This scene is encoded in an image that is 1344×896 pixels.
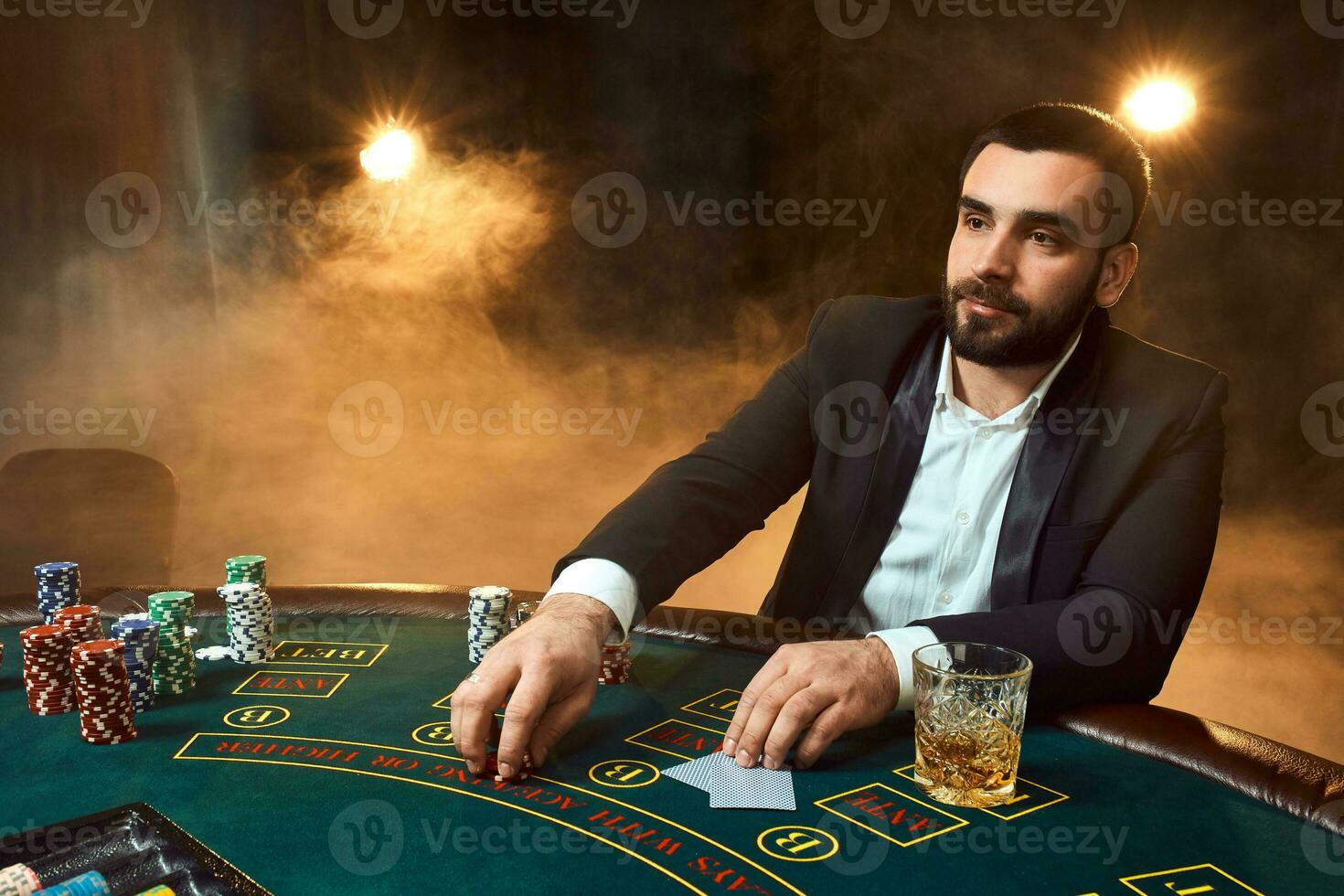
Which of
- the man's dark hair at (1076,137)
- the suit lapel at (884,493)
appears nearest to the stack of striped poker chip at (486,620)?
the suit lapel at (884,493)

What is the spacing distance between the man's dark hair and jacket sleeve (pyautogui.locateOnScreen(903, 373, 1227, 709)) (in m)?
0.44

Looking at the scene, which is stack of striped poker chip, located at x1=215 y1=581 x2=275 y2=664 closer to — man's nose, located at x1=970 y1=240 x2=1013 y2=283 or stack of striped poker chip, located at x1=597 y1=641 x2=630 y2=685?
stack of striped poker chip, located at x1=597 y1=641 x2=630 y2=685

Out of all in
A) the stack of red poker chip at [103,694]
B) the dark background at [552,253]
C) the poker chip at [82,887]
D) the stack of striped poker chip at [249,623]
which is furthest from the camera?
the dark background at [552,253]

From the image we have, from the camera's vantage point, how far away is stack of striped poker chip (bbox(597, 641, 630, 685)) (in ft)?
5.73

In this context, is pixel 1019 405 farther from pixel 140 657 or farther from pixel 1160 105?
pixel 1160 105

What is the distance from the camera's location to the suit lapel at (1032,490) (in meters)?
2.04

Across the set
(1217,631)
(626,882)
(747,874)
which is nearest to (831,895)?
(747,874)

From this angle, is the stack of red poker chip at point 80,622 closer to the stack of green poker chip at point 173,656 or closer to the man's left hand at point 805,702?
the stack of green poker chip at point 173,656

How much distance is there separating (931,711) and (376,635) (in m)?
1.13

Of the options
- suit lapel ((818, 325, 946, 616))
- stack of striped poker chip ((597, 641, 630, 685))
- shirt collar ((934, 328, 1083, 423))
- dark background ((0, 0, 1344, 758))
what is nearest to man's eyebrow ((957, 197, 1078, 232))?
shirt collar ((934, 328, 1083, 423))

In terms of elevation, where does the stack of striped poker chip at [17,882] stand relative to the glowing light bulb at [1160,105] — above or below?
below

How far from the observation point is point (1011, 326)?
2.09m

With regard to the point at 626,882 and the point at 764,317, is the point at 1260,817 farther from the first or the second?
the point at 764,317

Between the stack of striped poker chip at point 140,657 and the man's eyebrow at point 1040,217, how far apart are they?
160 centimetres
